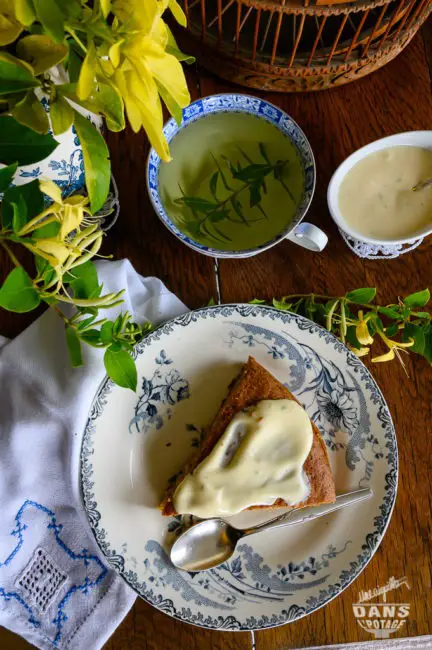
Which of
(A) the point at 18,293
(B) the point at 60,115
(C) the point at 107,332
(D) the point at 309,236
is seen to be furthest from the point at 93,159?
(D) the point at 309,236

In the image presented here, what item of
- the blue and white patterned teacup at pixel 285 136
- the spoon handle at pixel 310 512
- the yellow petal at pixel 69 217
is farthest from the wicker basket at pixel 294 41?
the spoon handle at pixel 310 512

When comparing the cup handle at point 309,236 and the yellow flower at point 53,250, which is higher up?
the yellow flower at point 53,250

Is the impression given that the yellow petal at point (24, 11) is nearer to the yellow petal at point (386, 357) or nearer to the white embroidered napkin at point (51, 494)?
the white embroidered napkin at point (51, 494)

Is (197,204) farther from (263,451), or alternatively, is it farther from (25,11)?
(25,11)

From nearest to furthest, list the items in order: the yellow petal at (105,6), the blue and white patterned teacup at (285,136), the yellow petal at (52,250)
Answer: the yellow petal at (105,6), the yellow petal at (52,250), the blue and white patterned teacup at (285,136)

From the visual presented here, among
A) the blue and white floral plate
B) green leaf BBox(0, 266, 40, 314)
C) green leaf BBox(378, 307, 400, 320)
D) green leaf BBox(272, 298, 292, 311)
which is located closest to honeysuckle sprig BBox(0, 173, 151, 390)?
green leaf BBox(0, 266, 40, 314)

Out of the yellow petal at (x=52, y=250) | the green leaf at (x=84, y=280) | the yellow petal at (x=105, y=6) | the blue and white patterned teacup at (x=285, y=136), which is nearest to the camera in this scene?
the yellow petal at (x=105, y=6)
